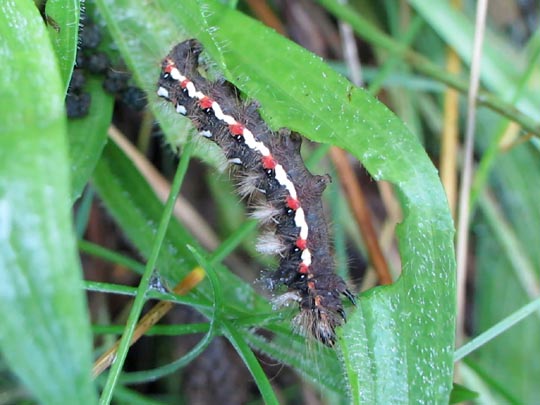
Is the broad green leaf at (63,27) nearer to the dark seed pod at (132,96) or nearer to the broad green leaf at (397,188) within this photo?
the broad green leaf at (397,188)

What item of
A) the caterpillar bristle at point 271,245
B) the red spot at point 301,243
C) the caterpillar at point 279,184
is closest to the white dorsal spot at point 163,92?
the caterpillar at point 279,184

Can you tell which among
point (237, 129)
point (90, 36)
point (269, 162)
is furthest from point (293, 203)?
point (90, 36)

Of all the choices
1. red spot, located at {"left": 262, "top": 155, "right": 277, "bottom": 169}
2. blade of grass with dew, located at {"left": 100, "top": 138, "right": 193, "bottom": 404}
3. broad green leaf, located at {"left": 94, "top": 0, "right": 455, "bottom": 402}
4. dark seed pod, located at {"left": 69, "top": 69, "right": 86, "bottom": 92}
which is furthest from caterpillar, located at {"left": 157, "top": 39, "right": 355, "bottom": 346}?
dark seed pod, located at {"left": 69, "top": 69, "right": 86, "bottom": 92}

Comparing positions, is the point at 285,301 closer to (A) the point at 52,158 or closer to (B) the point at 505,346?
(A) the point at 52,158

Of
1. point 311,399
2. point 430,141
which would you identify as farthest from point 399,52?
point 311,399

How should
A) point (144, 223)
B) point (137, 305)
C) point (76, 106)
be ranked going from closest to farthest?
point (137, 305) < point (76, 106) < point (144, 223)

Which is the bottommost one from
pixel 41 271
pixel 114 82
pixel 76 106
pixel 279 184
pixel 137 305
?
pixel 137 305

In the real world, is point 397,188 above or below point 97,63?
above

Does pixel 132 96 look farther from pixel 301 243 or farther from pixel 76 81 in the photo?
pixel 301 243

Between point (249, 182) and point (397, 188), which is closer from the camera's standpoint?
point (397, 188)
